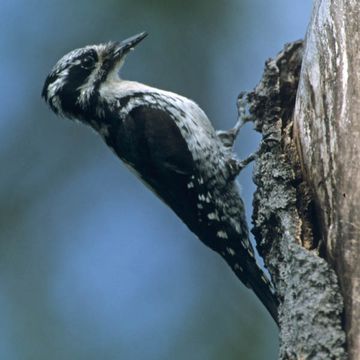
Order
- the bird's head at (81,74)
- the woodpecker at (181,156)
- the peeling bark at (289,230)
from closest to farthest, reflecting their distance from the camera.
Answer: the peeling bark at (289,230)
the woodpecker at (181,156)
the bird's head at (81,74)

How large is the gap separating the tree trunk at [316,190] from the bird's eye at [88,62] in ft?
5.12

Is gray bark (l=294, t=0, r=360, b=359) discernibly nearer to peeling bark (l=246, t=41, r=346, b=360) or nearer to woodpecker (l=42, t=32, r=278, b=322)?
peeling bark (l=246, t=41, r=346, b=360)

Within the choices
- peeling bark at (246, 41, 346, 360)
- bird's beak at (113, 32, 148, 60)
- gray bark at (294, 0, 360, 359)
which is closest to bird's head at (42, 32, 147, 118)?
bird's beak at (113, 32, 148, 60)

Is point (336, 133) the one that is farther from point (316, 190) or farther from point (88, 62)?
point (88, 62)

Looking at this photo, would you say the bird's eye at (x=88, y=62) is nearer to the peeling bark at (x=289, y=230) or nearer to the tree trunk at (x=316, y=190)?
the peeling bark at (x=289, y=230)

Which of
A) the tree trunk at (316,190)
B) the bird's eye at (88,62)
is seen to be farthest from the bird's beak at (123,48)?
the tree trunk at (316,190)

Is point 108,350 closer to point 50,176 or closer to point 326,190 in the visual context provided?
point 50,176

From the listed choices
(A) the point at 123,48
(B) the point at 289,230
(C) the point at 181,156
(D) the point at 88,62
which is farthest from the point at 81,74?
(B) the point at 289,230

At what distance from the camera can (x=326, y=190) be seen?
3457mm

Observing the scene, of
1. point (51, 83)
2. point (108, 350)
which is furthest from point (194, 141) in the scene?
point (108, 350)

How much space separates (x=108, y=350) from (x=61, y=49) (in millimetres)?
2534

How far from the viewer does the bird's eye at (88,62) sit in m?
5.41

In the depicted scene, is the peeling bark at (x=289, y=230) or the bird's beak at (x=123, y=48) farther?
the bird's beak at (x=123, y=48)

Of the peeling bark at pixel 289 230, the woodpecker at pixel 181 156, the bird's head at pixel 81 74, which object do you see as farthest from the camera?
the bird's head at pixel 81 74
